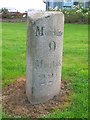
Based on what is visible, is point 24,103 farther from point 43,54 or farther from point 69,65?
point 69,65

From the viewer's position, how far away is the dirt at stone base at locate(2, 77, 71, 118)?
20.6ft

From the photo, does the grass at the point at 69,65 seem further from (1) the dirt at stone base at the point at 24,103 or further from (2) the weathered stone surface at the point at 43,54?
(2) the weathered stone surface at the point at 43,54

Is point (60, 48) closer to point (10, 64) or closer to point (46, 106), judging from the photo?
point (46, 106)

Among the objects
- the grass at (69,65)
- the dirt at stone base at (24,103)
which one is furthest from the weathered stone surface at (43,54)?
the grass at (69,65)

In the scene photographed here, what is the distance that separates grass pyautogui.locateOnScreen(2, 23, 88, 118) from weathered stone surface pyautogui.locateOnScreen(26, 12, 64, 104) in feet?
1.42

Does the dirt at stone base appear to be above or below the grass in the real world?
below

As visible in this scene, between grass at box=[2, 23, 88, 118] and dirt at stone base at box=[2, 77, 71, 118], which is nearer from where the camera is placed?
dirt at stone base at box=[2, 77, 71, 118]

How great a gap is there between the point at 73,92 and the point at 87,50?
16.8 ft

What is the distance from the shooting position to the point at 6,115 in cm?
621

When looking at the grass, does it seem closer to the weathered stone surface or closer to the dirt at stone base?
the dirt at stone base

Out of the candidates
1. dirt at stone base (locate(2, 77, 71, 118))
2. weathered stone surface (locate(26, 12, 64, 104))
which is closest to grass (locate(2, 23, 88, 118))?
dirt at stone base (locate(2, 77, 71, 118))

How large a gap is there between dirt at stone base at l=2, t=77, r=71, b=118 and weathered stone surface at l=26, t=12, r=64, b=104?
11 cm

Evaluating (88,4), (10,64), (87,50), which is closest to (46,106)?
(10,64)

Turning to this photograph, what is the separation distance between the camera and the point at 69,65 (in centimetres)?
965
